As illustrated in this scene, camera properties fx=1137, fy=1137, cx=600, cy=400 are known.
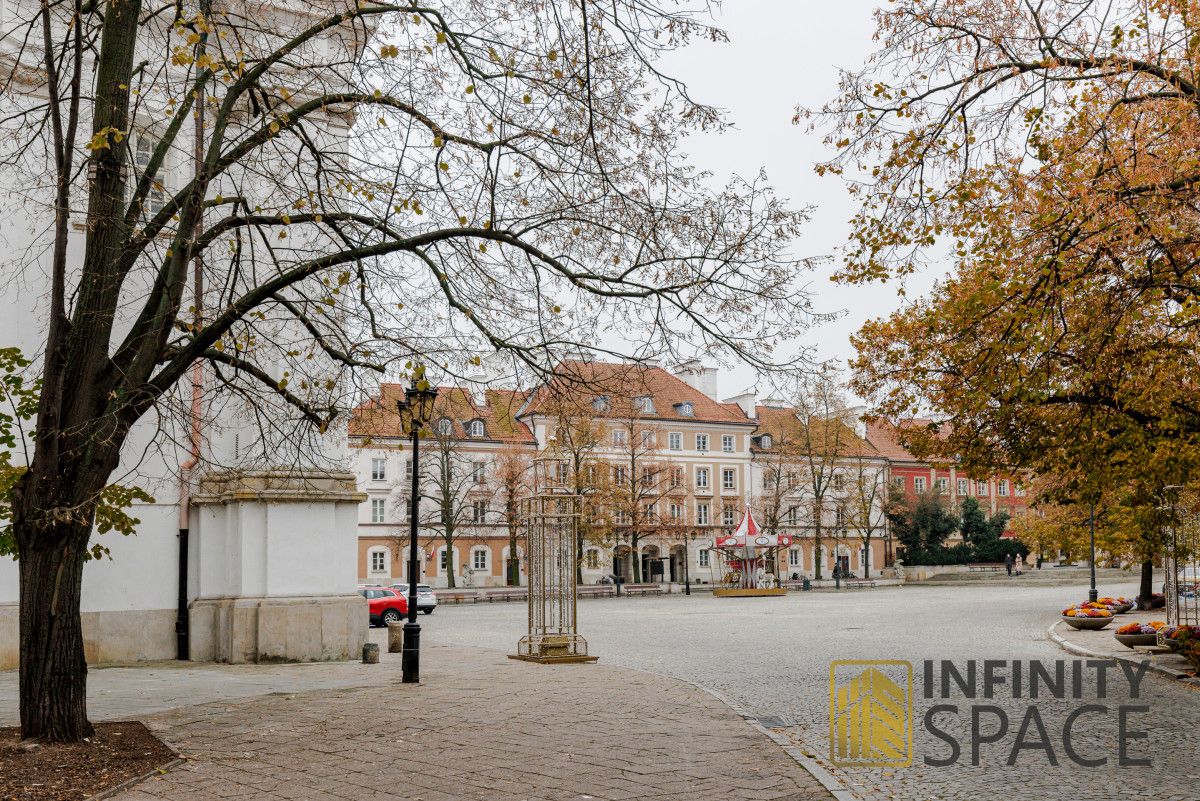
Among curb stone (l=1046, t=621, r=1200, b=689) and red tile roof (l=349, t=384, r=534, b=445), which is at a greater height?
red tile roof (l=349, t=384, r=534, b=445)

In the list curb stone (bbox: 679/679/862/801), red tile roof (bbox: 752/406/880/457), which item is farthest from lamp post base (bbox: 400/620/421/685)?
red tile roof (bbox: 752/406/880/457)

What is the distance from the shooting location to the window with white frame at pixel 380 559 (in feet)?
221

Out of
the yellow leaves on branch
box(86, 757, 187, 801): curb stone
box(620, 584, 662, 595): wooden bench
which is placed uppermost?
the yellow leaves on branch

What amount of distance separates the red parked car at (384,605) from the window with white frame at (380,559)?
33.3 metres

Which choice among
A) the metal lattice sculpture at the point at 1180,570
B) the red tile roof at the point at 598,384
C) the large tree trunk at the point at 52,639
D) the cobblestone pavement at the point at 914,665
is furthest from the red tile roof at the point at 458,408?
the metal lattice sculpture at the point at 1180,570

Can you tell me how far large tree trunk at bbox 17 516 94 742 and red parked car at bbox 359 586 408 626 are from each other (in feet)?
79.9

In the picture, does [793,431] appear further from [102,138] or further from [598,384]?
[102,138]

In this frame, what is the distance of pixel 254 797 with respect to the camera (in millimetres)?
7691

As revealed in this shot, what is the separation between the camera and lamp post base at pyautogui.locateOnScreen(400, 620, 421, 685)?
14.7 m

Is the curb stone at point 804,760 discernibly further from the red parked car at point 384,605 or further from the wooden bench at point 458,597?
the wooden bench at point 458,597

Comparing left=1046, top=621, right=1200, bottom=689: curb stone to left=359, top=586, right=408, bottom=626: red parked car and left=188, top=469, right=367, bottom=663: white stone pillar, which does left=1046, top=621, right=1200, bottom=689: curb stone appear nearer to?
left=188, top=469, right=367, bottom=663: white stone pillar

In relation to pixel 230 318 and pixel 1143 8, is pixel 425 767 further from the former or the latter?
pixel 1143 8

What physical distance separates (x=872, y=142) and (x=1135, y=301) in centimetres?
341

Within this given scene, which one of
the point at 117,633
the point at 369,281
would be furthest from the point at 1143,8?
the point at 117,633
